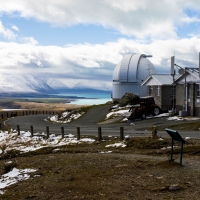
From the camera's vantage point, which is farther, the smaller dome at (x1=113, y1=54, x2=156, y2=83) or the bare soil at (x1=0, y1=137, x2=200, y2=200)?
the smaller dome at (x1=113, y1=54, x2=156, y2=83)

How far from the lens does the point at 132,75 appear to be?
64938 millimetres

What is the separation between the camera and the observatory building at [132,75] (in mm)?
64875

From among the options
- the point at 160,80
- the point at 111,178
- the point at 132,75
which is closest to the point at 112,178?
the point at 111,178

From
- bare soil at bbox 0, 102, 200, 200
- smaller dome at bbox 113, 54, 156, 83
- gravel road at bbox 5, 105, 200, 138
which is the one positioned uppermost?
smaller dome at bbox 113, 54, 156, 83

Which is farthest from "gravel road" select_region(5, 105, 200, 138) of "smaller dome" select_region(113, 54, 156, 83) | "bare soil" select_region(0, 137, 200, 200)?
"smaller dome" select_region(113, 54, 156, 83)

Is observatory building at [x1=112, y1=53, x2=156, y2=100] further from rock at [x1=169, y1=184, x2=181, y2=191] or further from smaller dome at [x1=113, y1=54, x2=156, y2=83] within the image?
rock at [x1=169, y1=184, x2=181, y2=191]

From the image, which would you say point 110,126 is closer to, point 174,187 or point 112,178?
point 112,178

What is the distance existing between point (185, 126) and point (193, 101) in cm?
1100

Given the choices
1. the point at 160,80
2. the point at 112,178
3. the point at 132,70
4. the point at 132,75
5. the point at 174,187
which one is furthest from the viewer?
the point at 132,75

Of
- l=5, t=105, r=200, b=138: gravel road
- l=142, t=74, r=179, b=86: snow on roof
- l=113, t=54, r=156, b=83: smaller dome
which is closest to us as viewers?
l=5, t=105, r=200, b=138: gravel road

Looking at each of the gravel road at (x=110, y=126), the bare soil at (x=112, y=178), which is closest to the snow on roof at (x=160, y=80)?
the gravel road at (x=110, y=126)

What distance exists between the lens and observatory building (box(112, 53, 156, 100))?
213 feet

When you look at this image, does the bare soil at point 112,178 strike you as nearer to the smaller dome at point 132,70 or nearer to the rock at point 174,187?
the rock at point 174,187

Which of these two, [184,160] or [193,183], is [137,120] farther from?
[193,183]
